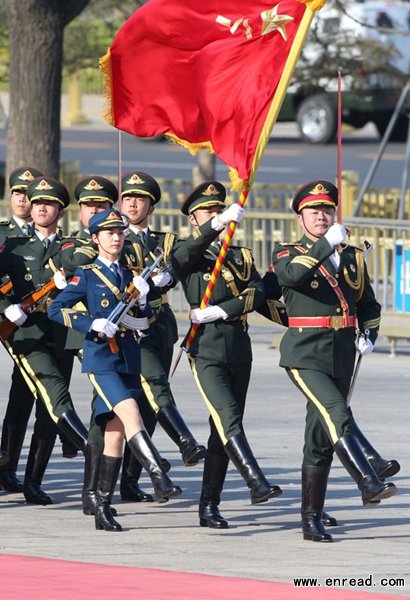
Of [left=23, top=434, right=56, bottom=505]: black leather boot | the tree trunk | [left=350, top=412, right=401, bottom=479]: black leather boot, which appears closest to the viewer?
[left=350, top=412, right=401, bottom=479]: black leather boot

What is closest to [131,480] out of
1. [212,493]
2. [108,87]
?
[212,493]

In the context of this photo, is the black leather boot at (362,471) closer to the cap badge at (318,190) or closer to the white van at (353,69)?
the cap badge at (318,190)

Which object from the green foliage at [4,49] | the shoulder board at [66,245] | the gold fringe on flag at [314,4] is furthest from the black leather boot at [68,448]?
the green foliage at [4,49]

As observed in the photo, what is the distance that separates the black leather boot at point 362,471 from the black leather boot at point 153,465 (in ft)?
2.90

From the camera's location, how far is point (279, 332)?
18.1m

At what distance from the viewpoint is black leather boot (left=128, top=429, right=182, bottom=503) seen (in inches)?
360

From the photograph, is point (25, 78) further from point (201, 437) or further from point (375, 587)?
point (375, 587)

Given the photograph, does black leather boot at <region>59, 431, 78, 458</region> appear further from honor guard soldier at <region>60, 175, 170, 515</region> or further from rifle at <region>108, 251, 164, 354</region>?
rifle at <region>108, 251, 164, 354</region>

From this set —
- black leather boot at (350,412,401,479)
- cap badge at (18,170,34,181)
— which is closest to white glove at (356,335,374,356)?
black leather boot at (350,412,401,479)

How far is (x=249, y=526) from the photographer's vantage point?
970 cm

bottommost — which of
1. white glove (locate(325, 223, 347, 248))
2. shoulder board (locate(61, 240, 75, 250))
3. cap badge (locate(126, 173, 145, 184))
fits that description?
shoulder board (locate(61, 240, 75, 250))

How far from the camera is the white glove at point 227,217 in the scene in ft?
31.0

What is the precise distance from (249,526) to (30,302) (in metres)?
1.87

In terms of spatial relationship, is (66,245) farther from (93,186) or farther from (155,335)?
(155,335)
